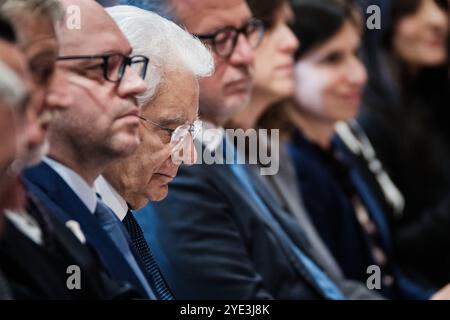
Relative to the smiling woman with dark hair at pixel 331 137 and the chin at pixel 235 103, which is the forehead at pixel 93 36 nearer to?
the chin at pixel 235 103

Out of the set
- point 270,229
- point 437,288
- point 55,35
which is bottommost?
point 437,288

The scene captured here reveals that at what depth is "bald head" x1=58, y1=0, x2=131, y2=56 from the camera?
5.48 ft

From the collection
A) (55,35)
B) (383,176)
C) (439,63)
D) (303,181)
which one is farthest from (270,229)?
(439,63)

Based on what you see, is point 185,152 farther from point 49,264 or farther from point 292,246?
point 292,246

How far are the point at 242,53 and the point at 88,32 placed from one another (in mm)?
643

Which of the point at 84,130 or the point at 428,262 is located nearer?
the point at 84,130

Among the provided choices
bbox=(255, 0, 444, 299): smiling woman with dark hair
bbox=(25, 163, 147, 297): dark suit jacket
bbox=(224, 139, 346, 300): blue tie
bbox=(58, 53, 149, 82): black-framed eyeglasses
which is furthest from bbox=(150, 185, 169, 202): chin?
bbox=(255, 0, 444, 299): smiling woman with dark hair

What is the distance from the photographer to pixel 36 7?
1.53 m

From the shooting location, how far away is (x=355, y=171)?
3.61 m

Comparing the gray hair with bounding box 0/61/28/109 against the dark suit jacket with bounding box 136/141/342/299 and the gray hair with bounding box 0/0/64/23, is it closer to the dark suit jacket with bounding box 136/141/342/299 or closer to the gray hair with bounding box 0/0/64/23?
the gray hair with bounding box 0/0/64/23

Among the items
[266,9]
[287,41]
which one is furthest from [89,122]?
[287,41]

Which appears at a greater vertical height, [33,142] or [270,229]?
[33,142]
